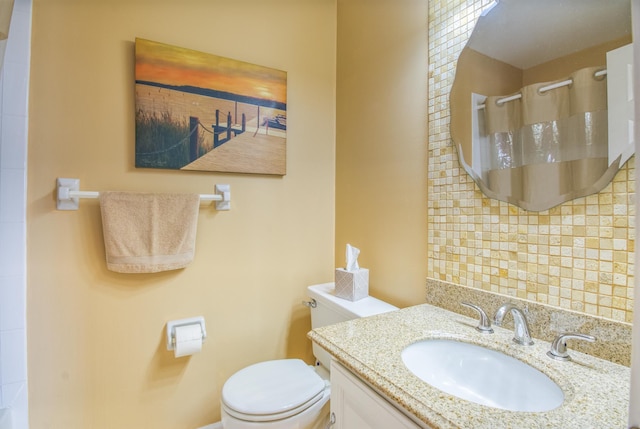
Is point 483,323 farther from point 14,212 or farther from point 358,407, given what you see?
point 14,212

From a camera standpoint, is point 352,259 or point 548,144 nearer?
point 548,144

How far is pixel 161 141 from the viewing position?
1.36 metres

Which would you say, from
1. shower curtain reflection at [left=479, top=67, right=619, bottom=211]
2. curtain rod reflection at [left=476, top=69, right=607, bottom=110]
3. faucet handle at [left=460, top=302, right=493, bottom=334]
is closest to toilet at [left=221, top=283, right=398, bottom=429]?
faucet handle at [left=460, top=302, right=493, bottom=334]

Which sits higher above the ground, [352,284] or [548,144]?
[548,144]

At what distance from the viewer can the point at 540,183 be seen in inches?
35.5

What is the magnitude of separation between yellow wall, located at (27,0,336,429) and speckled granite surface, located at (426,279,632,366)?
884 mm

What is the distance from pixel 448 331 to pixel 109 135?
1534 millimetres

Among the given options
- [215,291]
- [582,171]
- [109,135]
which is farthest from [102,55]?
[582,171]

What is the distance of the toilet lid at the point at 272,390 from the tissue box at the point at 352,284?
377 mm

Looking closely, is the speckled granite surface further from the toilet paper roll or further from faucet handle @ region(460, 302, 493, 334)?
the toilet paper roll

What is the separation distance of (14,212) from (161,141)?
0.59 meters

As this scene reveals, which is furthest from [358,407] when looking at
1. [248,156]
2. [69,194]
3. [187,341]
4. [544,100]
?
[69,194]

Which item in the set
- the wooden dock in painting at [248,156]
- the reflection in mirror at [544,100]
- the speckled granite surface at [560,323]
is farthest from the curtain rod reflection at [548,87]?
the wooden dock in painting at [248,156]

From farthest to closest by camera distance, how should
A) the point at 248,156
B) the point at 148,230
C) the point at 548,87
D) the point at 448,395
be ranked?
the point at 248,156 < the point at 148,230 < the point at 548,87 < the point at 448,395
